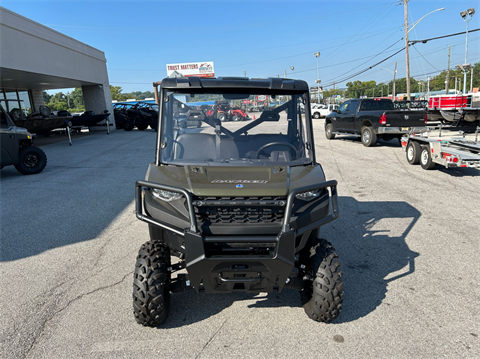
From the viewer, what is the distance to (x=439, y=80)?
114812mm

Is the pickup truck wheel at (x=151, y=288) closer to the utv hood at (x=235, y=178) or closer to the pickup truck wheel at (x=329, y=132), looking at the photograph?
the utv hood at (x=235, y=178)

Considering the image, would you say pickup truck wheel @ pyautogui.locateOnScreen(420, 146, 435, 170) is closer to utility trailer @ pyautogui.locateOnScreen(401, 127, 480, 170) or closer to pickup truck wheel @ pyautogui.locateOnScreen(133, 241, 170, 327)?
utility trailer @ pyautogui.locateOnScreen(401, 127, 480, 170)

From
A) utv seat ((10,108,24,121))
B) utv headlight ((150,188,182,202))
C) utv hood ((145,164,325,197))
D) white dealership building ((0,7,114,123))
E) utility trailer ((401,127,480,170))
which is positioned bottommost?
utility trailer ((401,127,480,170))

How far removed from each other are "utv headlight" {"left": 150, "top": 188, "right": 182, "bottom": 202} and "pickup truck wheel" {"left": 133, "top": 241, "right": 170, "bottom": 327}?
46 cm

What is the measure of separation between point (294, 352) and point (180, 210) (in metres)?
1.45

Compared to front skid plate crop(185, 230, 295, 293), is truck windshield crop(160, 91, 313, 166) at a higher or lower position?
higher

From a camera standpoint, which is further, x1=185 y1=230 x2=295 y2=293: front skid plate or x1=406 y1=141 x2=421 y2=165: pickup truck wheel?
x1=406 y1=141 x2=421 y2=165: pickup truck wheel

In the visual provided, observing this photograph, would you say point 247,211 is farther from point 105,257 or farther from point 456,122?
point 456,122

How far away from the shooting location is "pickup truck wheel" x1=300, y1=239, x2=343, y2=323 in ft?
9.82

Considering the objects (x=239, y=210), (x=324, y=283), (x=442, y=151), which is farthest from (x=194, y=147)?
(x=442, y=151)

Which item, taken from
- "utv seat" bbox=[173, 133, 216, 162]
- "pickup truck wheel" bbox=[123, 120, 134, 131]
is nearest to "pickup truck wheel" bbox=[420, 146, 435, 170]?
"utv seat" bbox=[173, 133, 216, 162]

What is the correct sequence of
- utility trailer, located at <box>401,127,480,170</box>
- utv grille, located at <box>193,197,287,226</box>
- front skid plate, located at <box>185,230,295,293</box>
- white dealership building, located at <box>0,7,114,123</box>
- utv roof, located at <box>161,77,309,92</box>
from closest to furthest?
front skid plate, located at <box>185,230,295,293</box>
utv grille, located at <box>193,197,287,226</box>
utv roof, located at <box>161,77,309,92</box>
utility trailer, located at <box>401,127,480,170</box>
white dealership building, located at <box>0,7,114,123</box>

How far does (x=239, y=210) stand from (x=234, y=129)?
4.13 feet

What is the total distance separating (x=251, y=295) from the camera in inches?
147
